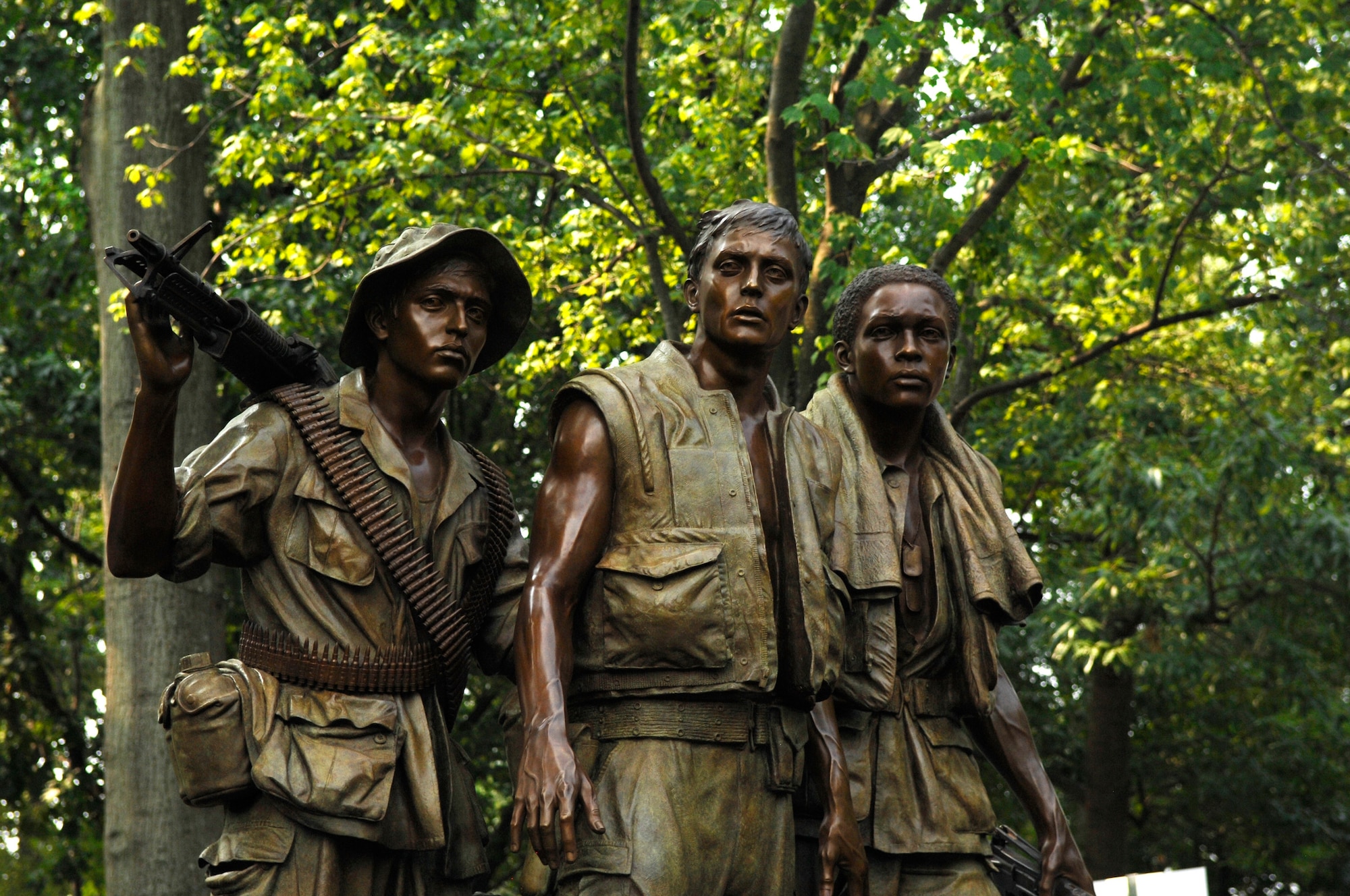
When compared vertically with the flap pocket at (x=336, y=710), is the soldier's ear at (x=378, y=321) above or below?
above

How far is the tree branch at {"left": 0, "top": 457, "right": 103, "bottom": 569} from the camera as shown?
51.8 feet

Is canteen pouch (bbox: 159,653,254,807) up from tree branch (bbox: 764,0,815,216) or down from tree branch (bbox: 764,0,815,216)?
down

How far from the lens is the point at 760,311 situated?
14.4 feet

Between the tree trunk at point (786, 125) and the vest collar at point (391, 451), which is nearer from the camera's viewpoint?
the vest collar at point (391, 451)

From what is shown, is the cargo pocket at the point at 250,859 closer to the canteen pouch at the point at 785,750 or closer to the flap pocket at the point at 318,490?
the flap pocket at the point at 318,490

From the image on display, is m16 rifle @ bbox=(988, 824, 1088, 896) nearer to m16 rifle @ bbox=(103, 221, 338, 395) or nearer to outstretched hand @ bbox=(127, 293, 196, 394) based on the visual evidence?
m16 rifle @ bbox=(103, 221, 338, 395)

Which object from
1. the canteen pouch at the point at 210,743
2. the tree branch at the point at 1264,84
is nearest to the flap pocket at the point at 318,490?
the canteen pouch at the point at 210,743

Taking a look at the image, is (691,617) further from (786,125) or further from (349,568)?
(786,125)

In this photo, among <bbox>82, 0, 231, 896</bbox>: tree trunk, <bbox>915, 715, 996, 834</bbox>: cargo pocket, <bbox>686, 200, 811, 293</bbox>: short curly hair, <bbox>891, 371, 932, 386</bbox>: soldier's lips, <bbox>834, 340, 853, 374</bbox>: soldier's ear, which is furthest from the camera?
<bbox>82, 0, 231, 896</bbox>: tree trunk

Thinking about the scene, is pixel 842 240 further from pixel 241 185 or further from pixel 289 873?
pixel 289 873

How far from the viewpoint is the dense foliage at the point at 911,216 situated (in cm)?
1153

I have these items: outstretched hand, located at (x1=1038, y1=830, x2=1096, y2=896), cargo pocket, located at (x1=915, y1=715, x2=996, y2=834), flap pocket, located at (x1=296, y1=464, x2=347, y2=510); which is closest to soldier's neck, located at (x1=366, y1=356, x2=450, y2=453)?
flap pocket, located at (x1=296, y1=464, x2=347, y2=510)

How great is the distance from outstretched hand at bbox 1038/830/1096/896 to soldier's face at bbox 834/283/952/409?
1.37 metres

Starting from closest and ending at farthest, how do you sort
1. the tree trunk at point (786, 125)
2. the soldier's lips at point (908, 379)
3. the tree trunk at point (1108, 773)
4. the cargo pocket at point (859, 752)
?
1. the cargo pocket at point (859, 752)
2. the soldier's lips at point (908, 379)
3. the tree trunk at point (786, 125)
4. the tree trunk at point (1108, 773)
